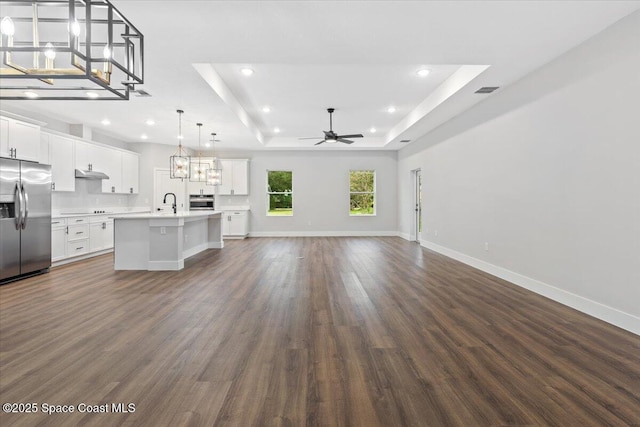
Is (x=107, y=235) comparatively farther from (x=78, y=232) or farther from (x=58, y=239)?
(x=58, y=239)

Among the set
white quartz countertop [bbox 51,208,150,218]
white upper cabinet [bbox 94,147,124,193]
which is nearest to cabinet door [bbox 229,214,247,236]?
white quartz countertop [bbox 51,208,150,218]

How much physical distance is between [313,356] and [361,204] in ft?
28.5

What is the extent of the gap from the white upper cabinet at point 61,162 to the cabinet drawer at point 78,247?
1080 millimetres

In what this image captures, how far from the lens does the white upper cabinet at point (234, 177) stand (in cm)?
1020

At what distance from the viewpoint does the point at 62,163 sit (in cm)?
623

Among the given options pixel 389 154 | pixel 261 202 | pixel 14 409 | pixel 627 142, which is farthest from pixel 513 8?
pixel 261 202

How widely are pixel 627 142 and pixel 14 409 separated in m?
4.99

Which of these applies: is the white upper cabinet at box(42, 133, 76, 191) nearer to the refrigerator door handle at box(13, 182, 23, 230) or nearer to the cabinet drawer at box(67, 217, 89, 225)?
the cabinet drawer at box(67, 217, 89, 225)

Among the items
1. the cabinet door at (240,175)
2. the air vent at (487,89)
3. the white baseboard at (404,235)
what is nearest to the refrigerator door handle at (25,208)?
the cabinet door at (240,175)

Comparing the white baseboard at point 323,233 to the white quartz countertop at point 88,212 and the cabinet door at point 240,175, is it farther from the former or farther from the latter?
the white quartz countertop at point 88,212

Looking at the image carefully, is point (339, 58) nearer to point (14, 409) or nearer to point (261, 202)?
point (14, 409)

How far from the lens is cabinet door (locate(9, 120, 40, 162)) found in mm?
4765

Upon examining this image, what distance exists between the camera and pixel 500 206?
4.96m

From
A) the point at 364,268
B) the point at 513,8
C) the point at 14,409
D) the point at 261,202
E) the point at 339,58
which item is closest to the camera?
the point at 14,409
